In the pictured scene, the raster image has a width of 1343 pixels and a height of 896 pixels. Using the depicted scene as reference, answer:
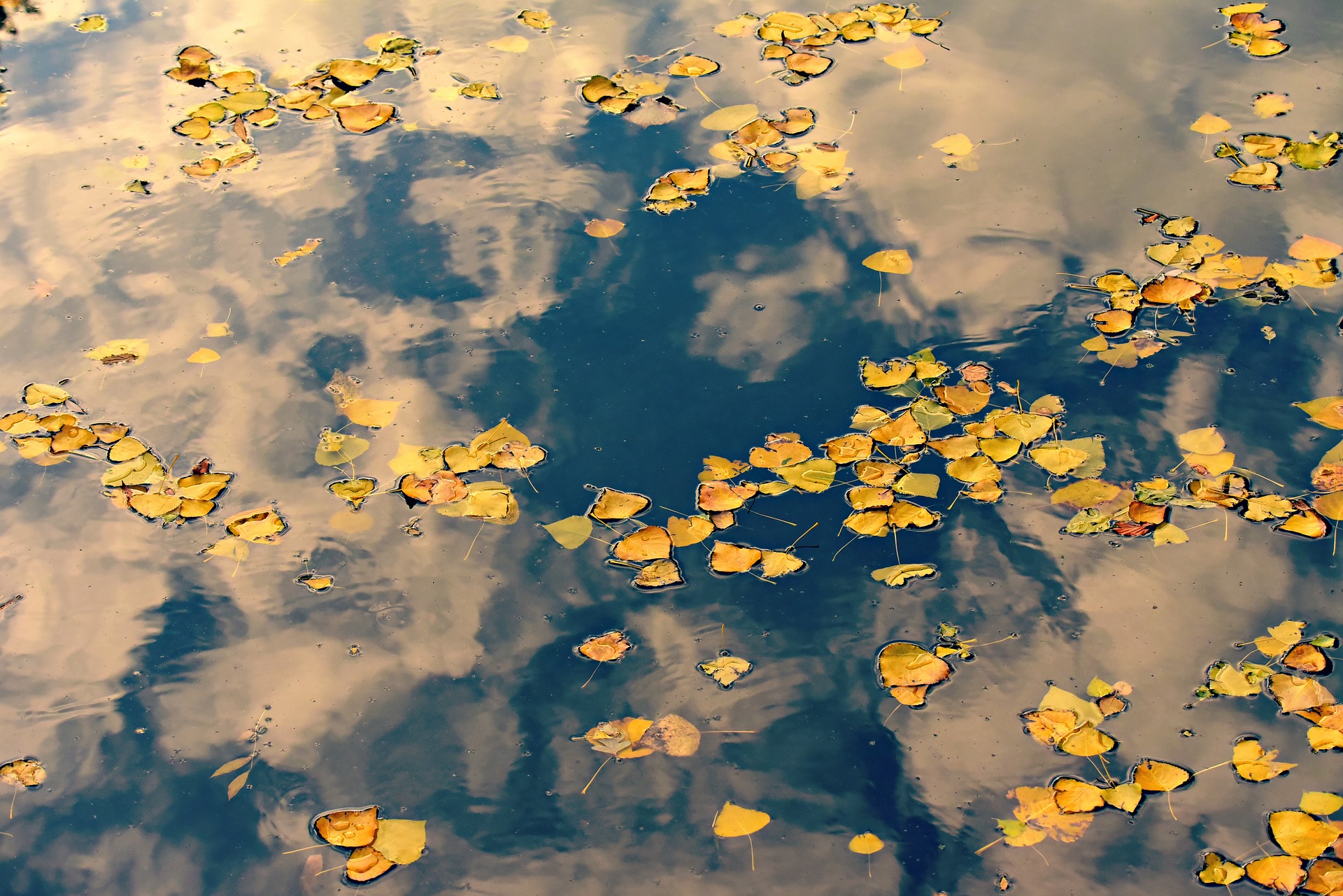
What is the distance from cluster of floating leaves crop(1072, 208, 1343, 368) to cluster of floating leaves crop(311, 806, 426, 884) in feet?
7.16

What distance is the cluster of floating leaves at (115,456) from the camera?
2561 millimetres

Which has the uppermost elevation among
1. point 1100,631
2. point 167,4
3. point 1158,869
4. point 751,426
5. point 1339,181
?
point 167,4

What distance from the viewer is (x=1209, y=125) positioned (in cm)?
327

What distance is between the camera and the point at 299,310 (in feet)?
9.73

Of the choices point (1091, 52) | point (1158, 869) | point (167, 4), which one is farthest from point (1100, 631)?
point (167, 4)

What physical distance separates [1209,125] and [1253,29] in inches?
27.1

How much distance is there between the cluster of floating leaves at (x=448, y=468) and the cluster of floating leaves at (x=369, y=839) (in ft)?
2.50

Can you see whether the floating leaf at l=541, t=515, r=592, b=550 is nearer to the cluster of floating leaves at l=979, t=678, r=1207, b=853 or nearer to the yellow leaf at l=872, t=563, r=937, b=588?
the yellow leaf at l=872, t=563, r=937, b=588

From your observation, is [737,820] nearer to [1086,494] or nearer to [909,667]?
[909,667]

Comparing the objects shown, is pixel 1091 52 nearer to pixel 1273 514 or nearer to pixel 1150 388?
pixel 1150 388

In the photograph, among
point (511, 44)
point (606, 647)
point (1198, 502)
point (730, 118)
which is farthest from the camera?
point (511, 44)

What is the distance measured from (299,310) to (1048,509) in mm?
2288

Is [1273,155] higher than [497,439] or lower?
higher

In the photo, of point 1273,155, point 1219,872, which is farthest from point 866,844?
point 1273,155
